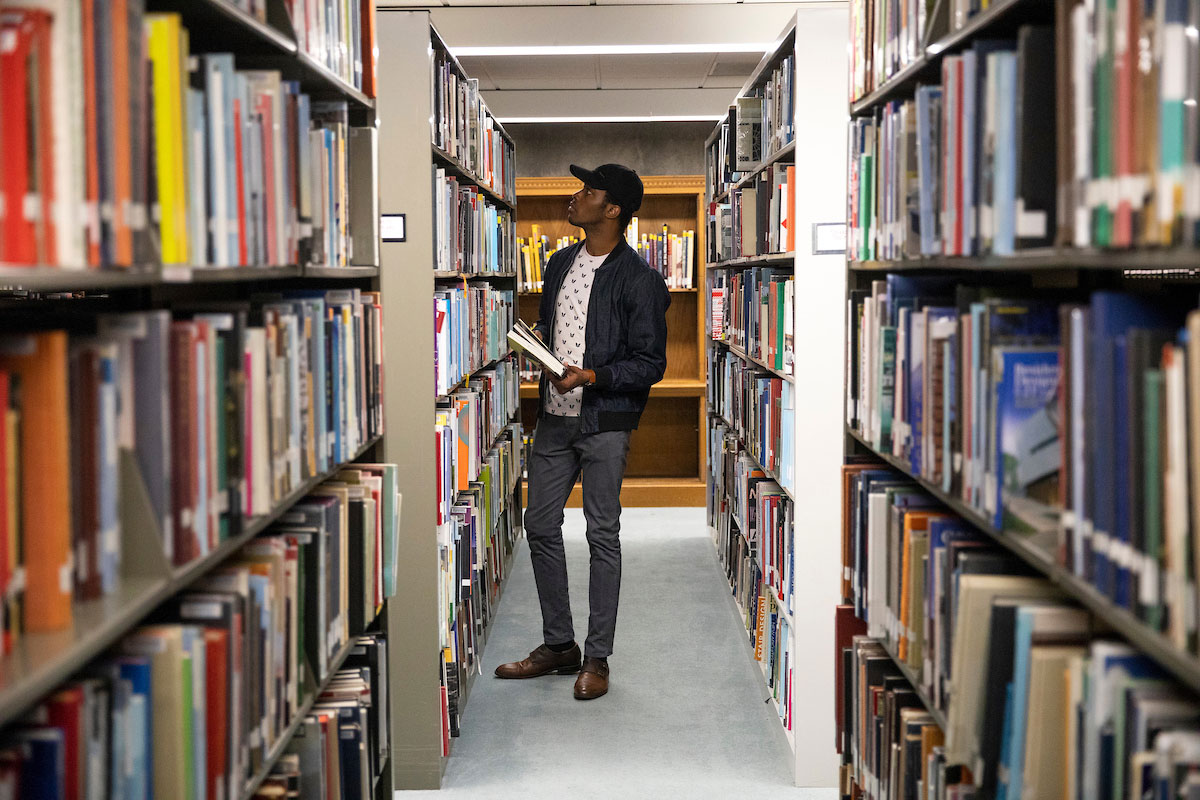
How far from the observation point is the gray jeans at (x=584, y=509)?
3799mm

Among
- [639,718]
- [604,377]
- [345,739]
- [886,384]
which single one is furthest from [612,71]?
[345,739]

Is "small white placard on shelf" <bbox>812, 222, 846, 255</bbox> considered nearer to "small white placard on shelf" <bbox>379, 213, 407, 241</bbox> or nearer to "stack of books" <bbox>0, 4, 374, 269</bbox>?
"small white placard on shelf" <bbox>379, 213, 407, 241</bbox>

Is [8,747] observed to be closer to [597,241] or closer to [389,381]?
[389,381]

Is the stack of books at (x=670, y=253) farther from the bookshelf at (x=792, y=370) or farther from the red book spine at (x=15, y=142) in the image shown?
the red book spine at (x=15, y=142)

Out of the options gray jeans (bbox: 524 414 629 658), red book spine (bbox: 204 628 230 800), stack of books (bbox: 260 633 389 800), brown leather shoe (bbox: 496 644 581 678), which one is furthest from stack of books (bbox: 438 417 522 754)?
red book spine (bbox: 204 628 230 800)

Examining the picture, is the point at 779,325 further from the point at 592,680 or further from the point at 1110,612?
the point at 1110,612

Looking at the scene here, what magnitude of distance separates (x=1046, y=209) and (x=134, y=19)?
1112mm

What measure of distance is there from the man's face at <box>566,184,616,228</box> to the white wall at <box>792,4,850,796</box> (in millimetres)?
1027

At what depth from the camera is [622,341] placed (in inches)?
151

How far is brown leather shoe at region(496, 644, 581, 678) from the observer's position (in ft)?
13.0

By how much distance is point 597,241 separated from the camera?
3.93 meters

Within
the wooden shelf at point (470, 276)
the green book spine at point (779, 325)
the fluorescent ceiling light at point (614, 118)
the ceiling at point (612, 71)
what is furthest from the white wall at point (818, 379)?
the fluorescent ceiling light at point (614, 118)

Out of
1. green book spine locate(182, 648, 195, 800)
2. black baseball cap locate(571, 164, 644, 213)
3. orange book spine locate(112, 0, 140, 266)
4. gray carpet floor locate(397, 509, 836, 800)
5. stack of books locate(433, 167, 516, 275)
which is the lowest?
gray carpet floor locate(397, 509, 836, 800)

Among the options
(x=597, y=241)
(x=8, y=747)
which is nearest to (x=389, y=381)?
(x=597, y=241)
